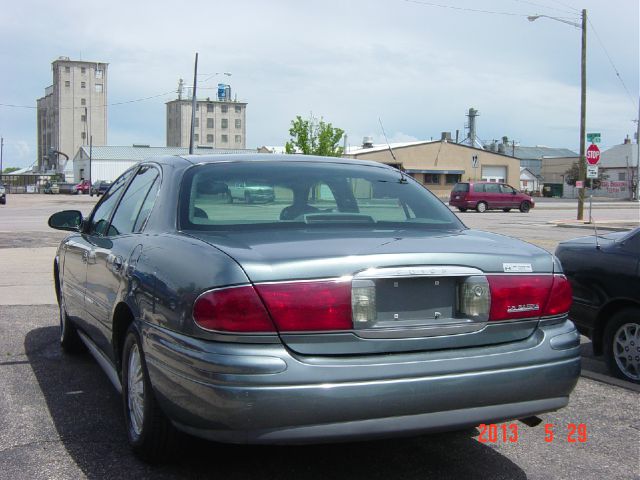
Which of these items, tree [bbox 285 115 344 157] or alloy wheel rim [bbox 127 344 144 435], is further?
tree [bbox 285 115 344 157]

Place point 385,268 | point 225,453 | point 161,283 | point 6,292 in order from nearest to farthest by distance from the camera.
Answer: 1. point 385,268
2. point 161,283
3. point 225,453
4. point 6,292

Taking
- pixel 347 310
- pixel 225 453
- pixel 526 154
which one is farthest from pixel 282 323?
pixel 526 154

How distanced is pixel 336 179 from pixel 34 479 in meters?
2.27

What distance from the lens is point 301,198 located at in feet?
13.5

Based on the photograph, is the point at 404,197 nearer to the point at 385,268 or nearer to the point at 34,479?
the point at 385,268

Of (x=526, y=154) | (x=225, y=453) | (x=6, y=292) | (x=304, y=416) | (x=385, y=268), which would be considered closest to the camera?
(x=304, y=416)

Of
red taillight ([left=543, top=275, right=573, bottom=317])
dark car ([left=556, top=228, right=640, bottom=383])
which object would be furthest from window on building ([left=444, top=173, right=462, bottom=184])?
red taillight ([left=543, top=275, right=573, bottom=317])

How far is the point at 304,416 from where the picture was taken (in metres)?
2.88

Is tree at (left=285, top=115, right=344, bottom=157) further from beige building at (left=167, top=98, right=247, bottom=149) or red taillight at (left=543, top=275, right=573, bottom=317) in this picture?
beige building at (left=167, top=98, right=247, bottom=149)

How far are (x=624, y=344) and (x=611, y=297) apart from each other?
1.17ft

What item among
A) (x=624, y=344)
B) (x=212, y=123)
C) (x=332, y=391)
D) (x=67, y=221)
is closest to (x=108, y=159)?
(x=212, y=123)

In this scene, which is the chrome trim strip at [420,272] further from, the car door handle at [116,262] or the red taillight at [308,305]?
the car door handle at [116,262]

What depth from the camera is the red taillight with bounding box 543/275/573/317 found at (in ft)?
11.3

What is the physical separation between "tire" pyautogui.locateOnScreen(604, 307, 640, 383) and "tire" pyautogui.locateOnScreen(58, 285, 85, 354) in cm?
409
